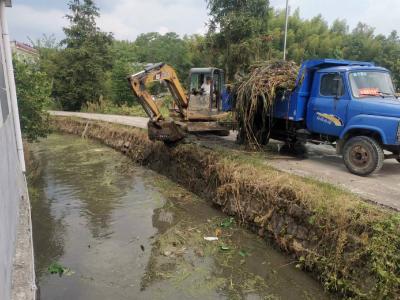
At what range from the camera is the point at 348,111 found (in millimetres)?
8125

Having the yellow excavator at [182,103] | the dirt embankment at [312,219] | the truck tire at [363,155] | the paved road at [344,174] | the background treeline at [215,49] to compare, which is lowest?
the dirt embankment at [312,219]

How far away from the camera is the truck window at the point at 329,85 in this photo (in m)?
8.54

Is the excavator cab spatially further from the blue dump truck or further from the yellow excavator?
the blue dump truck

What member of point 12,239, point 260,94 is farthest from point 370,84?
point 12,239

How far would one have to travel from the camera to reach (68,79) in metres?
27.9

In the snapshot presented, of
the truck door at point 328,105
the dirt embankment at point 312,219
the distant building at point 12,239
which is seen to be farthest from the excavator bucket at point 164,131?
the distant building at point 12,239

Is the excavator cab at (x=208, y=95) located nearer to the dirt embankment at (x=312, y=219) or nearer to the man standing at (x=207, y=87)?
the man standing at (x=207, y=87)

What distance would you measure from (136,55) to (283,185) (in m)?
48.8

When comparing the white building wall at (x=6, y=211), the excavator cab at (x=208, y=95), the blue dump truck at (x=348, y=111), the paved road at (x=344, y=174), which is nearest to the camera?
the white building wall at (x=6, y=211)

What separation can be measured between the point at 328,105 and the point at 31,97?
357 inches

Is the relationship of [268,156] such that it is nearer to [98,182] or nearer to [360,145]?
[360,145]

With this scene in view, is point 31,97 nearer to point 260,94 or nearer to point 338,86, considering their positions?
point 260,94

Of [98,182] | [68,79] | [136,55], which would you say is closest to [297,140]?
[98,182]

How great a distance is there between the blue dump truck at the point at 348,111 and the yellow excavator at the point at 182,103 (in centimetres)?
321
